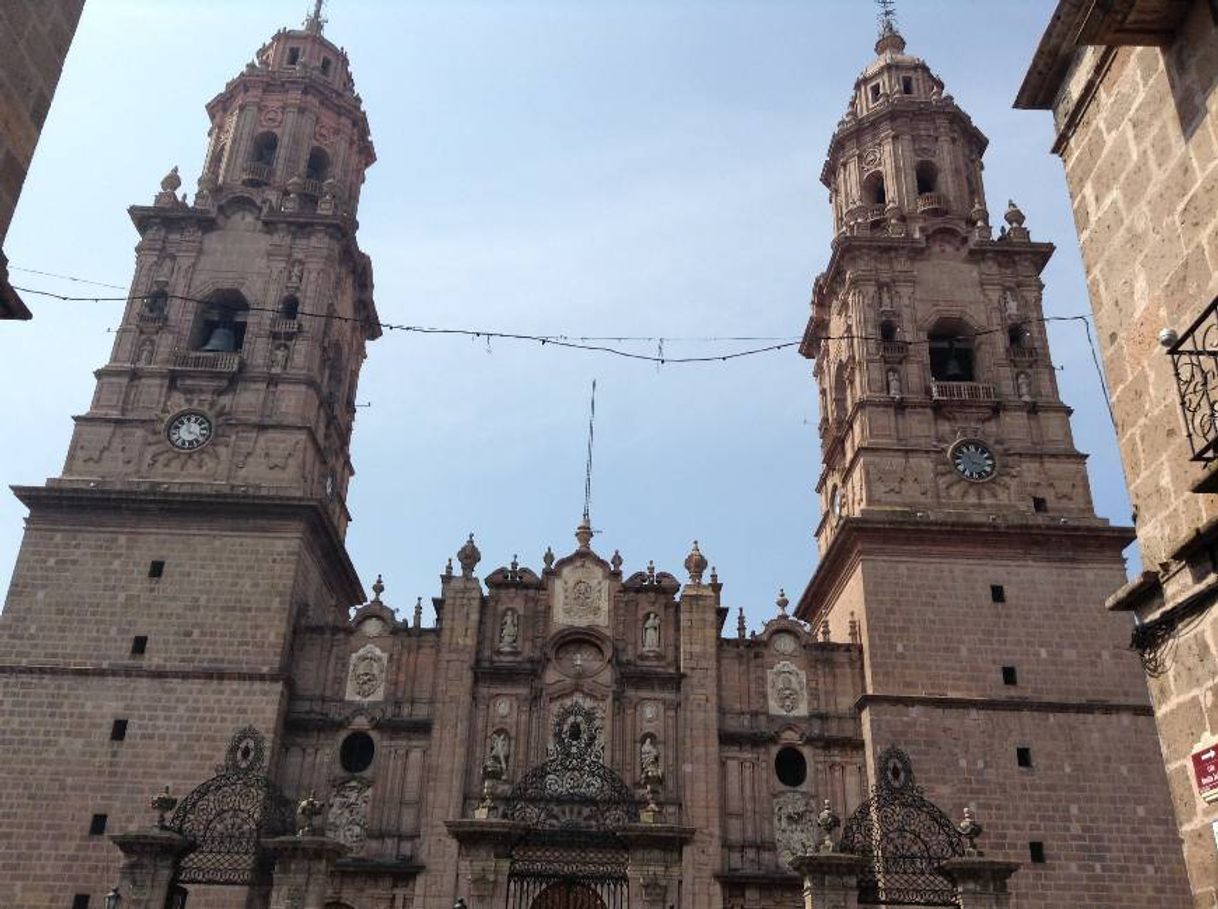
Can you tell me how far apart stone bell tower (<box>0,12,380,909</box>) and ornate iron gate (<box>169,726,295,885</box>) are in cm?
34

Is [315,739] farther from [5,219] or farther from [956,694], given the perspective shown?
[5,219]

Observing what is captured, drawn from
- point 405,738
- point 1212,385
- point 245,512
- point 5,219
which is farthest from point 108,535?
point 1212,385

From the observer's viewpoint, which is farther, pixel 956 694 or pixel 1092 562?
pixel 1092 562

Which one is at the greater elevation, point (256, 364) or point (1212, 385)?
point (256, 364)

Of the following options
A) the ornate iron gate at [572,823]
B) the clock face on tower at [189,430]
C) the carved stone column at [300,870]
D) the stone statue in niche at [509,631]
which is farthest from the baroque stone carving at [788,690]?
the clock face on tower at [189,430]

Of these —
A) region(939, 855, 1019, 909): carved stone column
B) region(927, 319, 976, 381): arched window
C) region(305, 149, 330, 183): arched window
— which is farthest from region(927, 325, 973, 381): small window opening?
region(305, 149, 330, 183): arched window

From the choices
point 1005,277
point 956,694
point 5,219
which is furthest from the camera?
point 1005,277

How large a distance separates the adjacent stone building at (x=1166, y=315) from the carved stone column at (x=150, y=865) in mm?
12926

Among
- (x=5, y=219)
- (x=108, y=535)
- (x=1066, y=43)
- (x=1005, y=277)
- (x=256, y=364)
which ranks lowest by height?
(x=5, y=219)

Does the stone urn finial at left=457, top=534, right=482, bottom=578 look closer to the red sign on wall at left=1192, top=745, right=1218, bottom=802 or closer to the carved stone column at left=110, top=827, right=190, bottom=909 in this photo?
the carved stone column at left=110, top=827, right=190, bottom=909

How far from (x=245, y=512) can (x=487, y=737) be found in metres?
7.32

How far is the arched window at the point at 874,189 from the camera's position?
3372 cm

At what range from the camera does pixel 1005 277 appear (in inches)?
1201

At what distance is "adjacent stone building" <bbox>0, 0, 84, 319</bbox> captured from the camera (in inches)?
348
